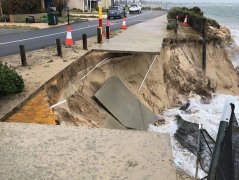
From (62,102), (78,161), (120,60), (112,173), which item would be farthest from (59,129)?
(120,60)

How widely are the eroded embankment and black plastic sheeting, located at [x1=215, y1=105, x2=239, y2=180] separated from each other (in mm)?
4115

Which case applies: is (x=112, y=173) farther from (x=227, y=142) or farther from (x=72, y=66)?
(x=72, y=66)

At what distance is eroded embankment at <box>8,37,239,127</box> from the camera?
843cm

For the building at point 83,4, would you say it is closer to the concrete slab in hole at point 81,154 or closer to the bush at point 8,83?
the bush at point 8,83

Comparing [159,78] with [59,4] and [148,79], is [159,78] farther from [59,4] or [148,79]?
[59,4]

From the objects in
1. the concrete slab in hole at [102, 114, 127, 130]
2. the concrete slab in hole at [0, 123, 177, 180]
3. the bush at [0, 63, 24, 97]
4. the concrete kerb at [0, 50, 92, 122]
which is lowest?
the concrete slab in hole at [102, 114, 127, 130]

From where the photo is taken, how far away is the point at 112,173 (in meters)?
3.87

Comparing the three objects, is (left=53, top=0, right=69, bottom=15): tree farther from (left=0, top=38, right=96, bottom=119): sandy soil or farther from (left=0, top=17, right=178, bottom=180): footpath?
(left=0, top=17, right=178, bottom=180): footpath

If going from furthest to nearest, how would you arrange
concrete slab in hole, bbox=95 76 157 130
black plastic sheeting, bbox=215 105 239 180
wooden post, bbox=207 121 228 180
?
concrete slab in hole, bbox=95 76 157 130 < black plastic sheeting, bbox=215 105 239 180 < wooden post, bbox=207 121 228 180

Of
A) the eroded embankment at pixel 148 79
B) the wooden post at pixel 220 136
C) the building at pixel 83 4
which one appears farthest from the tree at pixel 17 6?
the wooden post at pixel 220 136

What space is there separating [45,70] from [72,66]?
1.01 m

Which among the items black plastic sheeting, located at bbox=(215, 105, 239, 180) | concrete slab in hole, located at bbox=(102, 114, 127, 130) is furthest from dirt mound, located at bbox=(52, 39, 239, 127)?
black plastic sheeting, located at bbox=(215, 105, 239, 180)

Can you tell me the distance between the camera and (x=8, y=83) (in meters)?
6.65

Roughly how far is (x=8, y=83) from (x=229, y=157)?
5147mm
